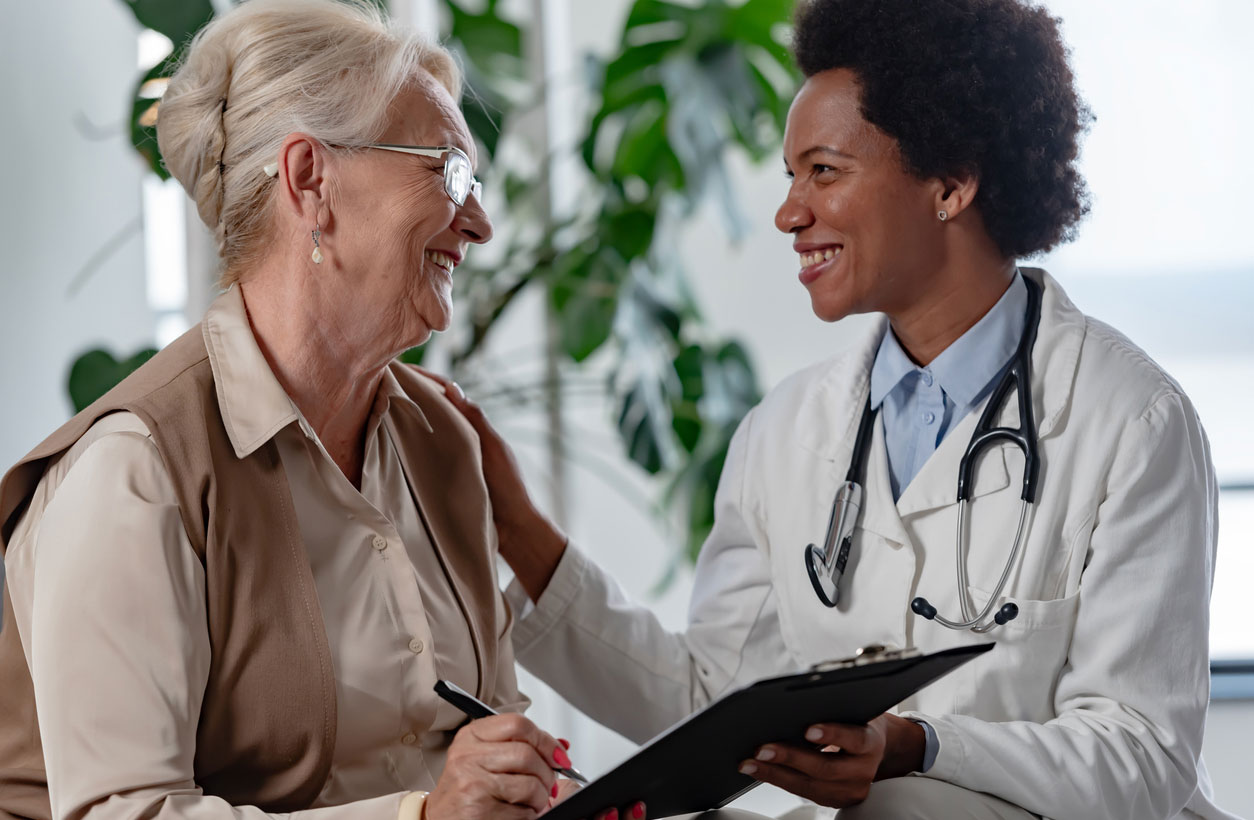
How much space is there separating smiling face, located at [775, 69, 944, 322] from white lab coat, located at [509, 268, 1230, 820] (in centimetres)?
15

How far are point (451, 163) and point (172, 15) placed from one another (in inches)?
27.5

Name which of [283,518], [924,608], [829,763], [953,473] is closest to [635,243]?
[953,473]

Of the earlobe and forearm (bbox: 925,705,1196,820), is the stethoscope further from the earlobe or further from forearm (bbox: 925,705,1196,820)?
the earlobe

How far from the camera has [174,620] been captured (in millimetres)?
1102

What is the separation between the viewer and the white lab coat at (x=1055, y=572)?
1.31m

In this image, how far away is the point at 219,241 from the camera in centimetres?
138

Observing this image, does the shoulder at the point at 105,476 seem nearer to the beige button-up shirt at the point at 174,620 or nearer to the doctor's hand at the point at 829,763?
the beige button-up shirt at the point at 174,620

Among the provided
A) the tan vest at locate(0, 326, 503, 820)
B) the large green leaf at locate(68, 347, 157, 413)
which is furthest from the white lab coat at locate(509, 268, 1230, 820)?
the large green leaf at locate(68, 347, 157, 413)

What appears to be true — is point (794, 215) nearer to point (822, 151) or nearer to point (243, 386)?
point (822, 151)

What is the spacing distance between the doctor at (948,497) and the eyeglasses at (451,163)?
38 centimetres

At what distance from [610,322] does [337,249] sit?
1.13 m

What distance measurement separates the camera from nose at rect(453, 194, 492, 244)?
1.42 meters

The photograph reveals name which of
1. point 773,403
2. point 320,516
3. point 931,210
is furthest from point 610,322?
point 320,516

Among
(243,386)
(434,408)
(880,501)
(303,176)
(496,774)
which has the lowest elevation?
(496,774)
